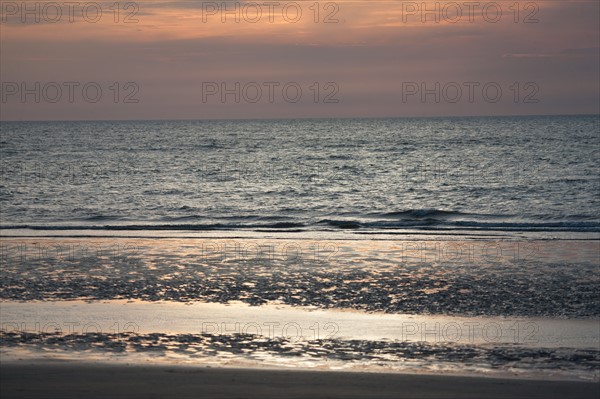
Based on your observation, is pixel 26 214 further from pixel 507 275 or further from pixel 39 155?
pixel 39 155

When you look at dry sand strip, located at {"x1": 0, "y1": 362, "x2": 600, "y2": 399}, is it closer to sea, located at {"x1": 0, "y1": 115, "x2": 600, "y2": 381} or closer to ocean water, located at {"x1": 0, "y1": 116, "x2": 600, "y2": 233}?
sea, located at {"x1": 0, "y1": 115, "x2": 600, "y2": 381}

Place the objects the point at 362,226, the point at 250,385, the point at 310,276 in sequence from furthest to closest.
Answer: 1. the point at 362,226
2. the point at 310,276
3. the point at 250,385

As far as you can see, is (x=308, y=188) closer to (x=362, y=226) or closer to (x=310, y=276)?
(x=362, y=226)

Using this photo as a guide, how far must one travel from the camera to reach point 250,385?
28.0ft

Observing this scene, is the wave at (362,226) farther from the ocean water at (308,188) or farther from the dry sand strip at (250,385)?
the dry sand strip at (250,385)

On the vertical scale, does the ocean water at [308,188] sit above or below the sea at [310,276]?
above

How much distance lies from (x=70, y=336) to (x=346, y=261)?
31.3 feet

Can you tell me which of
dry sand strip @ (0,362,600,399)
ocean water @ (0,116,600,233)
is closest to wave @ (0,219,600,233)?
ocean water @ (0,116,600,233)

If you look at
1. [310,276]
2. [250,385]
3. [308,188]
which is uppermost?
[308,188]

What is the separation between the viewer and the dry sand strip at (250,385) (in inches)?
324

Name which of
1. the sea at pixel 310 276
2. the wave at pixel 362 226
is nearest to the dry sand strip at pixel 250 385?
the sea at pixel 310 276

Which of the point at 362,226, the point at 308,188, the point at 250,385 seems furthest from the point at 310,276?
the point at 308,188

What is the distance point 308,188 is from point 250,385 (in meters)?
41.7

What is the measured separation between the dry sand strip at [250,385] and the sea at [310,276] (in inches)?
21.8
